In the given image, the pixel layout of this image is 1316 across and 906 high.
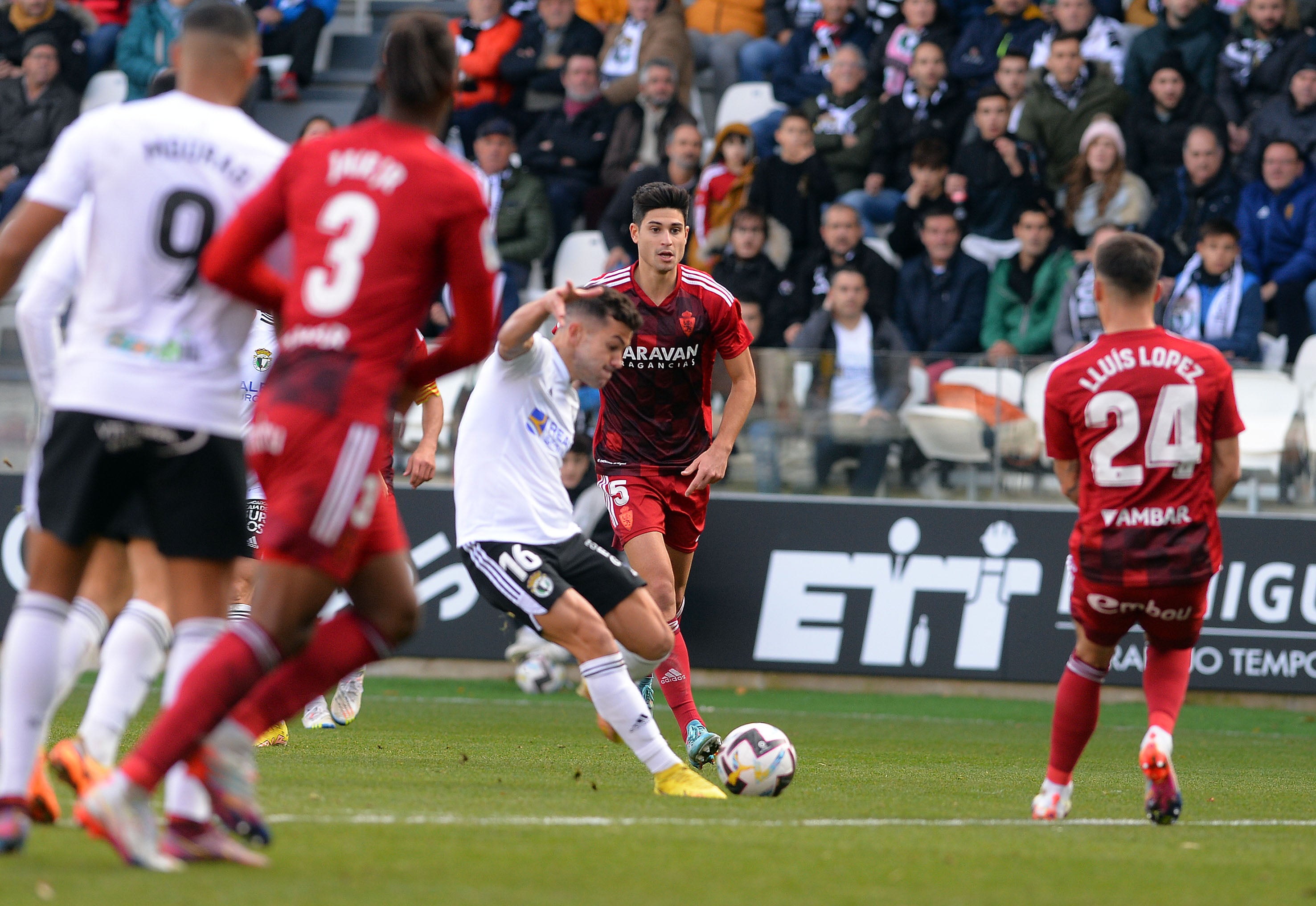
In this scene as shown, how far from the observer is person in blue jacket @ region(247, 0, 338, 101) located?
18.0 m

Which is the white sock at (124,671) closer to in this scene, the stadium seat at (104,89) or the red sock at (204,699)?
the red sock at (204,699)

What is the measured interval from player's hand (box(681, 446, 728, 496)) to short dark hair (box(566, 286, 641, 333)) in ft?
5.45

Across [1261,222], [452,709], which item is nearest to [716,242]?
[1261,222]

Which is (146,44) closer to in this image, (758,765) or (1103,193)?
(1103,193)

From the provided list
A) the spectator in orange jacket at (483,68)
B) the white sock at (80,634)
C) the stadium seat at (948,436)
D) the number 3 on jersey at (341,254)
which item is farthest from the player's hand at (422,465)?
the spectator in orange jacket at (483,68)

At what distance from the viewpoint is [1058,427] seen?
6.10 meters

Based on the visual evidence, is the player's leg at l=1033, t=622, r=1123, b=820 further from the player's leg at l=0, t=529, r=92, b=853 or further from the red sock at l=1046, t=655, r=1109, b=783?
the player's leg at l=0, t=529, r=92, b=853

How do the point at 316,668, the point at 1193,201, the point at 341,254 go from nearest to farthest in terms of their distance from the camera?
the point at 341,254
the point at 316,668
the point at 1193,201

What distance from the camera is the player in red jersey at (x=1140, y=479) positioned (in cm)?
588

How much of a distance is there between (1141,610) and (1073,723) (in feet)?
1.58

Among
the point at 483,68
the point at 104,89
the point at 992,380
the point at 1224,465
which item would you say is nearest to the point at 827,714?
the point at 992,380

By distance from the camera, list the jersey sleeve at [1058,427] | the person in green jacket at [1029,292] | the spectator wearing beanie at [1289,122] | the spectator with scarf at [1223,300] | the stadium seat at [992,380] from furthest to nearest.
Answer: the spectator wearing beanie at [1289,122] → the person in green jacket at [1029,292] → the spectator with scarf at [1223,300] → the stadium seat at [992,380] → the jersey sleeve at [1058,427]

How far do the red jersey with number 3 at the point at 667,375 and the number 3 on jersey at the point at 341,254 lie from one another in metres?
4.05

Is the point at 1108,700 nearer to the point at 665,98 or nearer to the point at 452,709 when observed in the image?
the point at 452,709
